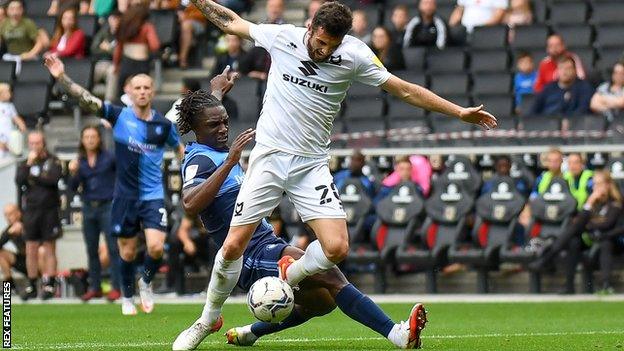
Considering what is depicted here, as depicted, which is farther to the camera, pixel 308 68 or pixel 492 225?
pixel 492 225

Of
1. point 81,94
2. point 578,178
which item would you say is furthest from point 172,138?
point 578,178

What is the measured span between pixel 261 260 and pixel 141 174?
18.7ft

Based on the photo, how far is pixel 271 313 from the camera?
9672 mm

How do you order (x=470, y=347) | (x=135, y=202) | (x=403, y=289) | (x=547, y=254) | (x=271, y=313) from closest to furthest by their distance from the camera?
(x=271, y=313) → (x=470, y=347) → (x=135, y=202) → (x=547, y=254) → (x=403, y=289)

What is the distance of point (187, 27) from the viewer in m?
24.1

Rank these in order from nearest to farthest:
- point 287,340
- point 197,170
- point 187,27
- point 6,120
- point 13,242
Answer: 1. point 197,170
2. point 287,340
3. point 13,242
4. point 6,120
5. point 187,27

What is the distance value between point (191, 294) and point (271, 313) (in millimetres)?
10601

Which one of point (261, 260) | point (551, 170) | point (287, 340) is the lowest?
point (287, 340)

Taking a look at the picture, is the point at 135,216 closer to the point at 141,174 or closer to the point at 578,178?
the point at 141,174

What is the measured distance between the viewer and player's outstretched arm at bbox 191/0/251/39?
34.6 feet

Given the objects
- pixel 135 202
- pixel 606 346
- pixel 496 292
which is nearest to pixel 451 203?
pixel 496 292

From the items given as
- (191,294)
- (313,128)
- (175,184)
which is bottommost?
(191,294)

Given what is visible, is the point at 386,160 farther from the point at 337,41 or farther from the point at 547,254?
the point at 337,41

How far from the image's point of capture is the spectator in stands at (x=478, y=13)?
2316 centimetres
